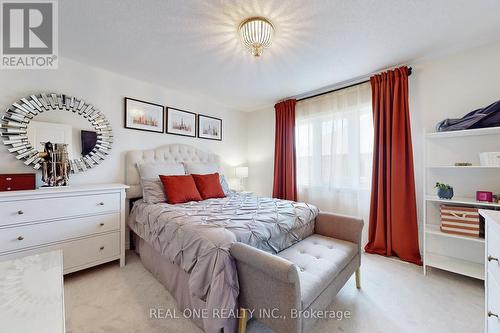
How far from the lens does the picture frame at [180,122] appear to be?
3185 millimetres

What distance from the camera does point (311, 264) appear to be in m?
1.44

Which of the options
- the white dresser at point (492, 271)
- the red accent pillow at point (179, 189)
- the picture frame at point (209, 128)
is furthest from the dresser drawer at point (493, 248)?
the picture frame at point (209, 128)

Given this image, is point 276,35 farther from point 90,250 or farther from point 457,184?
point 90,250

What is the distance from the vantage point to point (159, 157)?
3.01 metres

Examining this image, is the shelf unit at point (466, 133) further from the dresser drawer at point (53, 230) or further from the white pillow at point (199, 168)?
the dresser drawer at point (53, 230)

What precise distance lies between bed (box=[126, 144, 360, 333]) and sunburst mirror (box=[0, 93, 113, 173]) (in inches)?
34.0

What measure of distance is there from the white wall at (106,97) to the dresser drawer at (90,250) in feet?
2.52

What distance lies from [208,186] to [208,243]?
155 cm

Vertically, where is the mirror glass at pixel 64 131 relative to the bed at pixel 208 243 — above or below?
above

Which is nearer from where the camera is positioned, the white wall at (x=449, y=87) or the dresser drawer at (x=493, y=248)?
the dresser drawer at (x=493, y=248)

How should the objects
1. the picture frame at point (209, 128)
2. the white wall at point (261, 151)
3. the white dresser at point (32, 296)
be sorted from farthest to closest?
the white wall at point (261, 151), the picture frame at point (209, 128), the white dresser at point (32, 296)

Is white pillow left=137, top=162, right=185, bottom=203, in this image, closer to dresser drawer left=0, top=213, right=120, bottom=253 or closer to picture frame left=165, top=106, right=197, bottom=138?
dresser drawer left=0, top=213, right=120, bottom=253

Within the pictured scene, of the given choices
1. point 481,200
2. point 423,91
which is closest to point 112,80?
point 423,91

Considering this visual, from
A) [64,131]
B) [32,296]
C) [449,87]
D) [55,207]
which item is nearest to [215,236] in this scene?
[32,296]
